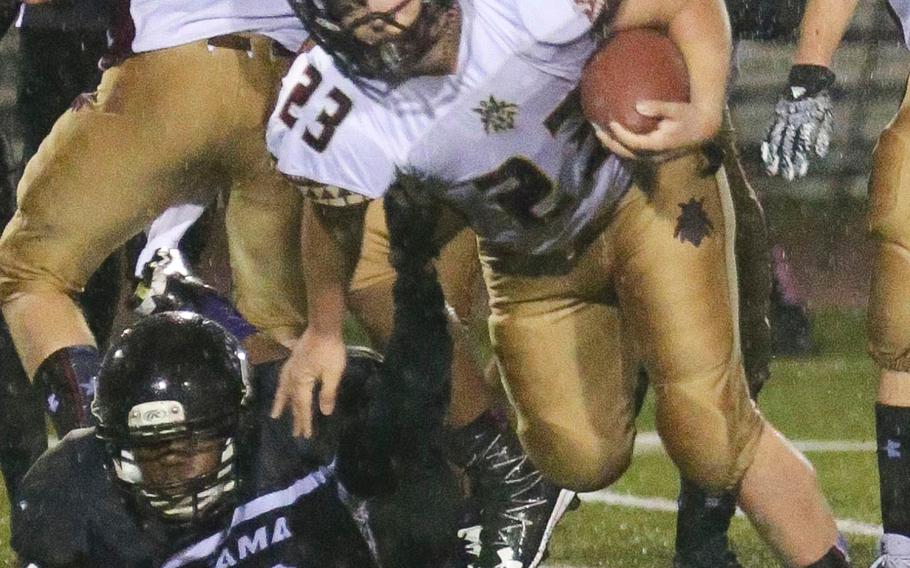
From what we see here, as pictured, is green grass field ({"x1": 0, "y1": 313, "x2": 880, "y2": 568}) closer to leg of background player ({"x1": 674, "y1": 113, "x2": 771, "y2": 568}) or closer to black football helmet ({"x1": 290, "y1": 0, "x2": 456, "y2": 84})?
leg of background player ({"x1": 674, "y1": 113, "x2": 771, "y2": 568})

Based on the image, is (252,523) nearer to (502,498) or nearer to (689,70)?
(502,498)

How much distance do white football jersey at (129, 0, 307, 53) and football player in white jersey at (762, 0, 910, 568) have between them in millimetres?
668

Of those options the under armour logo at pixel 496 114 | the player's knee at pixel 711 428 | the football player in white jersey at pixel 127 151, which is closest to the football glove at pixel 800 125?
the player's knee at pixel 711 428

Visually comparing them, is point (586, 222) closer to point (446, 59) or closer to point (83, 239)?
point (446, 59)

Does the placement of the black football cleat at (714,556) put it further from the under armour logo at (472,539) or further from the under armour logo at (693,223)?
the under armour logo at (693,223)

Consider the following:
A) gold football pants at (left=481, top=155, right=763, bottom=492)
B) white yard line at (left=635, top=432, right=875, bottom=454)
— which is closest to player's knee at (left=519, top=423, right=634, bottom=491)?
gold football pants at (left=481, top=155, right=763, bottom=492)

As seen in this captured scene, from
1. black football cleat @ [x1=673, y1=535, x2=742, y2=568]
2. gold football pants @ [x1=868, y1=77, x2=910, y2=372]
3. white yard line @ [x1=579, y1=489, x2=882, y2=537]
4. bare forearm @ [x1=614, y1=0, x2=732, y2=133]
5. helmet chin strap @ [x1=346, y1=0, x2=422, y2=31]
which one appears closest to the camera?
helmet chin strap @ [x1=346, y1=0, x2=422, y2=31]

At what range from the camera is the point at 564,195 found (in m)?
2.08

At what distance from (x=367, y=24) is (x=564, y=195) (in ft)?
1.11

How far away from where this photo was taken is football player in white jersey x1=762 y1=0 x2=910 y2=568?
2.20 metres

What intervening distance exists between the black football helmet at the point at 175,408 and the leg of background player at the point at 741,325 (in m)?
0.81

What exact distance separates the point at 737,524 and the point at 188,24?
1.19m

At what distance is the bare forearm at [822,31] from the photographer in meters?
2.39

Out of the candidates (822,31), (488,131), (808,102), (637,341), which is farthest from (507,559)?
(822,31)
